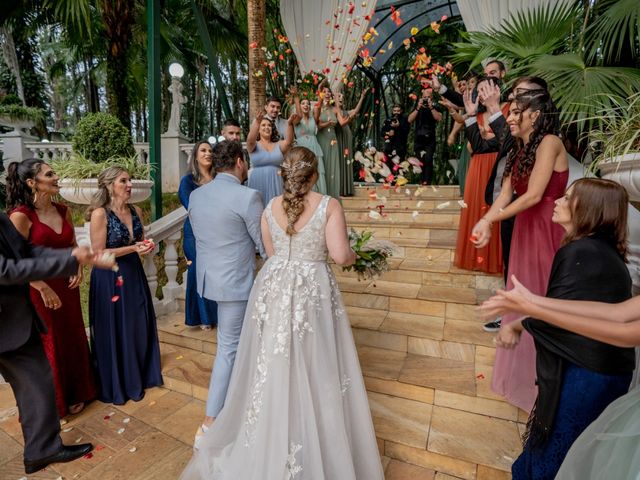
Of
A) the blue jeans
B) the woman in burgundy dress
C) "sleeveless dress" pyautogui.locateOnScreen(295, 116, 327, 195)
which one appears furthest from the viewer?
"sleeveless dress" pyautogui.locateOnScreen(295, 116, 327, 195)

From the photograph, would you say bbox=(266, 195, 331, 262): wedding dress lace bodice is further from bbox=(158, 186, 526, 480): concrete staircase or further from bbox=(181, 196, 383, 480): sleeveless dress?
bbox=(158, 186, 526, 480): concrete staircase

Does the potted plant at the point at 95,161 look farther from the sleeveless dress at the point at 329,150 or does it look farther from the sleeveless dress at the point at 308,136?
the sleeveless dress at the point at 329,150

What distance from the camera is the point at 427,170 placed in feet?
22.8

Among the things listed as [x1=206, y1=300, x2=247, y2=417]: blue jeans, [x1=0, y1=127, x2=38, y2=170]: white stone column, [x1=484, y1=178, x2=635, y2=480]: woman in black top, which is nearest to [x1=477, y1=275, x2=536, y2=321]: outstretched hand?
[x1=484, y1=178, x2=635, y2=480]: woman in black top

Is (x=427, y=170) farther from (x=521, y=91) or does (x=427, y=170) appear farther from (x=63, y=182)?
(x=63, y=182)

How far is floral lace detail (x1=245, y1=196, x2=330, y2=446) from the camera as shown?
180cm

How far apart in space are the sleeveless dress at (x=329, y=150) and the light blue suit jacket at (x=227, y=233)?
11.1ft

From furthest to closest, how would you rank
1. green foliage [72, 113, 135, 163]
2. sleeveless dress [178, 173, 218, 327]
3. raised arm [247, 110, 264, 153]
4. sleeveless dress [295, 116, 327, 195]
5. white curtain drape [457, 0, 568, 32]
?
white curtain drape [457, 0, 568, 32] → sleeveless dress [295, 116, 327, 195] → raised arm [247, 110, 264, 153] → green foliage [72, 113, 135, 163] → sleeveless dress [178, 173, 218, 327]

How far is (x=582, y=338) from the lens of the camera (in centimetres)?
136

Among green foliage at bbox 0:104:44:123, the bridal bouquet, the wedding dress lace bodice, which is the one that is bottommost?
the bridal bouquet

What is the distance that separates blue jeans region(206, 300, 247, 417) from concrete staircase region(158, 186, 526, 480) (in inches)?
24.9

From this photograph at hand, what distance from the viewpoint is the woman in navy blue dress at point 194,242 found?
130 inches

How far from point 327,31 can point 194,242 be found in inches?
211

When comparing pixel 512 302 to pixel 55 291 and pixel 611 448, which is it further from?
pixel 55 291
